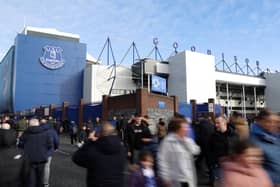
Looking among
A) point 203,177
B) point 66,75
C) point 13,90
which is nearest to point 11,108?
point 13,90

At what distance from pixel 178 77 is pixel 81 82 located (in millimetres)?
13994

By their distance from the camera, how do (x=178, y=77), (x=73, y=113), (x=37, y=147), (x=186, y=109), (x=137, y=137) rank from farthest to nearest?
(x=178, y=77)
(x=73, y=113)
(x=186, y=109)
(x=137, y=137)
(x=37, y=147)

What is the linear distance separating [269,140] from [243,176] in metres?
1.16

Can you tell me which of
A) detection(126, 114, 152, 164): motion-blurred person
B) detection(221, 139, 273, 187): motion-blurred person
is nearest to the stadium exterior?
detection(126, 114, 152, 164): motion-blurred person

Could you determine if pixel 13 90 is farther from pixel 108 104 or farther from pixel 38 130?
pixel 38 130

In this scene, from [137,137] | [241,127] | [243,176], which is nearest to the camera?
[243,176]

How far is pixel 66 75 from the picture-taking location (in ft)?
146

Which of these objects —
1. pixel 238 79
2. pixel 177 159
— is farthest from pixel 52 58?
pixel 177 159

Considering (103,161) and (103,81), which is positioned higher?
(103,81)

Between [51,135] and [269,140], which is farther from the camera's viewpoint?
[51,135]

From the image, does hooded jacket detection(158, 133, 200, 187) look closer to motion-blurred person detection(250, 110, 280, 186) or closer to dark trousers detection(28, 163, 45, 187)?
motion-blurred person detection(250, 110, 280, 186)

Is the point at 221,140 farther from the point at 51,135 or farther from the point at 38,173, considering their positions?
the point at 38,173

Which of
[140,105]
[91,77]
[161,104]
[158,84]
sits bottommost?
[140,105]

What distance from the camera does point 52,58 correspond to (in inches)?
1736
